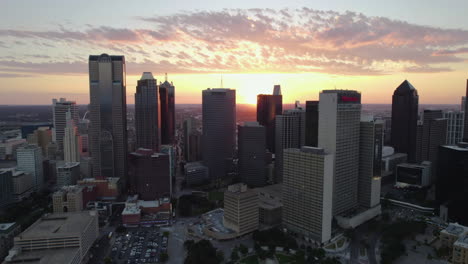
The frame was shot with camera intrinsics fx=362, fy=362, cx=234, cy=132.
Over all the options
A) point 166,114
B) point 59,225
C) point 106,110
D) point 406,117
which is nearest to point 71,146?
point 106,110

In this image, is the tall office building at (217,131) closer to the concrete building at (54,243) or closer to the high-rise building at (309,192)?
the high-rise building at (309,192)

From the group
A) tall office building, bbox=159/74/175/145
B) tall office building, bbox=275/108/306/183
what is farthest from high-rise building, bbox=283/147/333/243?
tall office building, bbox=159/74/175/145

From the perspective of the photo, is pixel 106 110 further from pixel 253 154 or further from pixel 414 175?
pixel 414 175

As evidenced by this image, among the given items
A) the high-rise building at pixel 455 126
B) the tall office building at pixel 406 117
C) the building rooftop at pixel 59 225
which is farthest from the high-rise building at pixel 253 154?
the high-rise building at pixel 455 126

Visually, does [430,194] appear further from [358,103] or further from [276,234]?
[276,234]

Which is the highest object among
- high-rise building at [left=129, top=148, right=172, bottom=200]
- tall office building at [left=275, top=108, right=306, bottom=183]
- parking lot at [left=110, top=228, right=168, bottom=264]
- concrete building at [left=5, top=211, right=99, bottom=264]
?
tall office building at [left=275, top=108, right=306, bottom=183]

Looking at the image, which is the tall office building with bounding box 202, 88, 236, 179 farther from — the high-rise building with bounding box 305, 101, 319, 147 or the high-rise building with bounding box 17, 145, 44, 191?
the high-rise building with bounding box 17, 145, 44, 191

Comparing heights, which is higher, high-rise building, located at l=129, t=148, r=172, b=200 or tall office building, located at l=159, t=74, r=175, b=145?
tall office building, located at l=159, t=74, r=175, b=145

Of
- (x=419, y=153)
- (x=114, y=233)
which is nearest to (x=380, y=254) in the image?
(x=114, y=233)
